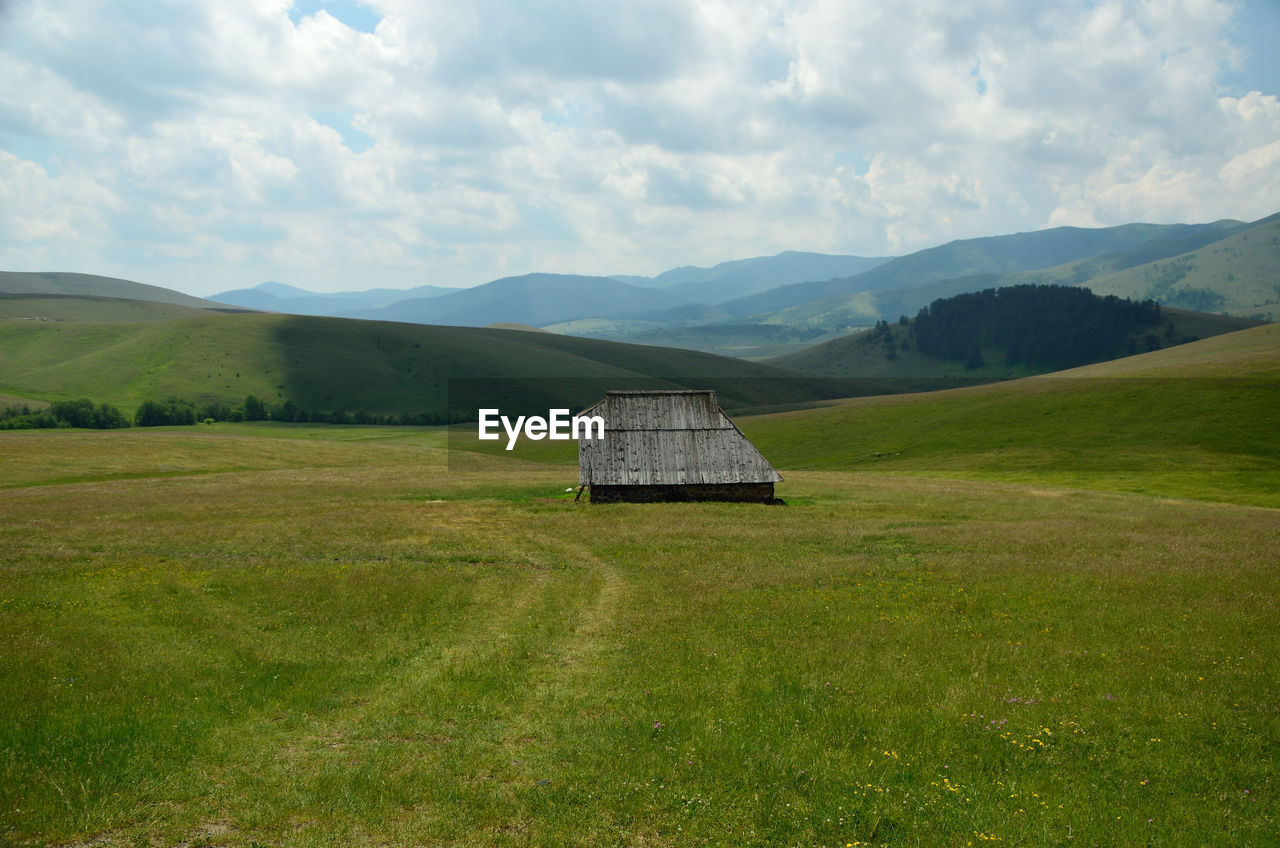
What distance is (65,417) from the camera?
14238 centimetres

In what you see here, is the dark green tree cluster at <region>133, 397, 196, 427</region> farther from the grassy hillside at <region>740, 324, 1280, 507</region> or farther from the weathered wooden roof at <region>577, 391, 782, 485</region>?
the weathered wooden roof at <region>577, 391, 782, 485</region>

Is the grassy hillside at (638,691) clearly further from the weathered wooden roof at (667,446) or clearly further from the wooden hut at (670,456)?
the weathered wooden roof at (667,446)

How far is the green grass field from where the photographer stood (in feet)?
34.7

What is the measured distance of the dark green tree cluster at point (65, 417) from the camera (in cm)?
13550

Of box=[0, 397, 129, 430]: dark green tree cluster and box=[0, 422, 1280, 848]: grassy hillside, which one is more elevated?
box=[0, 397, 129, 430]: dark green tree cluster

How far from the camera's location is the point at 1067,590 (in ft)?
73.8

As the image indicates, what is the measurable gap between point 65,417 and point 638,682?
535 ft

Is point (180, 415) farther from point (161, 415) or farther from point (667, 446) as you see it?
point (667, 446)

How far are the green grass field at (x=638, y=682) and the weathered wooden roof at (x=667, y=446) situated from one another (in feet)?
38.6

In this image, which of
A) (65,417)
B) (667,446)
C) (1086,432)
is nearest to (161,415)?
(65,417)

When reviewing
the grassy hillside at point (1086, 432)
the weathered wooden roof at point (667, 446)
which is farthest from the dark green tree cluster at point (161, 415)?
the weathered wooden roof at point (667, 446)

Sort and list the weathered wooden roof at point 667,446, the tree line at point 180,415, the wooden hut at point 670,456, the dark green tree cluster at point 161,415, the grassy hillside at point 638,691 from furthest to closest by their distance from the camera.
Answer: the dark green tree cluster at point 161,415 < the tree line at point 180,415 < the weathered wooden roof at point 667,446 < the wooden hut at point 670,456 < the grassy hillside at point 638,691

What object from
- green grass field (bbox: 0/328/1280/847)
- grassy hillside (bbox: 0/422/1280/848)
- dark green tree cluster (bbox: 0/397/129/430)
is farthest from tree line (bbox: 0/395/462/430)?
grassy hillside (bbox: 0/422/1280/848)

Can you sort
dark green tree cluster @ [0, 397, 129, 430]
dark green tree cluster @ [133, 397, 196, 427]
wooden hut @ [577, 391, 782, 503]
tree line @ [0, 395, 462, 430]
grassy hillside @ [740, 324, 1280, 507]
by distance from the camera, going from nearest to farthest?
wooden hut @ [577, 391, 782, 503], grassy hillside @ [740, 324, 1280, 507], dark green tree cluster @ [0, 397, 129, 430], tree line @ [0, 395, 462, 430], dark green tree cluster @ [133, 397, 196, 427]
